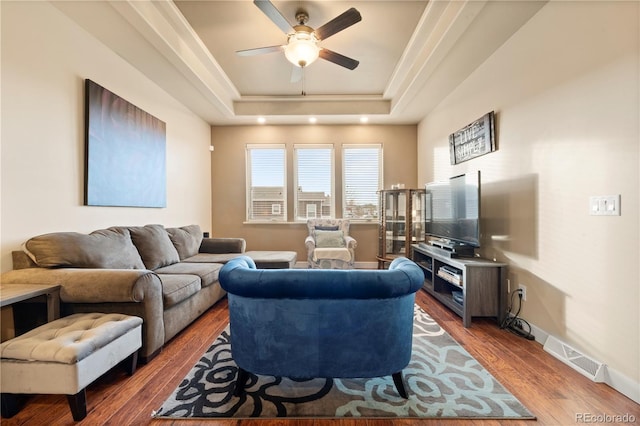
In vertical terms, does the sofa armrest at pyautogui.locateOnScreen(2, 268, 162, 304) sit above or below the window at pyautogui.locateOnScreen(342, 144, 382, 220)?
below

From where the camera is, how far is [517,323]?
247 cm

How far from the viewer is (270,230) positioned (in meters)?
5.15

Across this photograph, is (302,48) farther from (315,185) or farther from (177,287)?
(315,185)

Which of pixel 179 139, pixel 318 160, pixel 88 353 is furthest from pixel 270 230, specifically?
pixel 88 353

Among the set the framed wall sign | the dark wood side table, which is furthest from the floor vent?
the dark wood side table

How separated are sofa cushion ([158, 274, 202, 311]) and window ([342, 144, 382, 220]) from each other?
10.4ft

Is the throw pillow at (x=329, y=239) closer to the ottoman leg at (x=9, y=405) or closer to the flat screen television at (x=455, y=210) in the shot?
the flat screen television at (x=455, y=210)

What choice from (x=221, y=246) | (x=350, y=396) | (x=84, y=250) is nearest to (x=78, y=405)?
(x=84, y=250)

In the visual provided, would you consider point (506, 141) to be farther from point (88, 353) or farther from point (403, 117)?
point (88, 353)

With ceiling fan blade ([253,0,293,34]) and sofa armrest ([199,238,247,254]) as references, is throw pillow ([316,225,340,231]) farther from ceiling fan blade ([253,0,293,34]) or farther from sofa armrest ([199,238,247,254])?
ceiling fan blade ([253,0,293,34])

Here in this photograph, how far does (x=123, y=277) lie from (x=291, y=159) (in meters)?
3.70

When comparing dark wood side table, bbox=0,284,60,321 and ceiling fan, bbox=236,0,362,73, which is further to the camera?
ceiling fan, bbox=236,0,362,73

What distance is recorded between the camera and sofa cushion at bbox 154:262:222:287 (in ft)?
8.78

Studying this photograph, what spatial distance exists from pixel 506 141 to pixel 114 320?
140 inches
